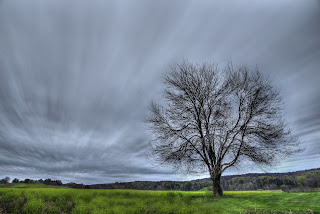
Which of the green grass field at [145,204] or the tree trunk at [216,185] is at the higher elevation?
the tree trunk at [216,185]

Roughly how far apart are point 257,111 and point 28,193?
2169cm

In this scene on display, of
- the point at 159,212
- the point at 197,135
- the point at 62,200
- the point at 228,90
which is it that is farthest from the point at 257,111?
the point at 62,200

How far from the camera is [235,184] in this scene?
37.5 metres

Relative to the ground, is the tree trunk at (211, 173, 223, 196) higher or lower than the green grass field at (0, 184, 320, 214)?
higher

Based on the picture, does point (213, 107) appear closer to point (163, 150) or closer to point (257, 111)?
point (257, 111)

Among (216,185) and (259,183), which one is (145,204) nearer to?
(216,185)

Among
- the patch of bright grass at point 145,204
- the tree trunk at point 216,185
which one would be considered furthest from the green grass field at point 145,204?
the tree trunk at point 216,185

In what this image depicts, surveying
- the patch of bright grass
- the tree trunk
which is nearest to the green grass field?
the patch of bright grass

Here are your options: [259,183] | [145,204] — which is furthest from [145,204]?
[259,183]

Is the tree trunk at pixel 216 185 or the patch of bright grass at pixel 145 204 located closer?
the patch of bright grass at pixel 145 204

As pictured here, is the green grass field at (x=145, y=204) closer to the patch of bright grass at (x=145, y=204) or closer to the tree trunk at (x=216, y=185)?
the patch of bright grass at (x=145, y=204)

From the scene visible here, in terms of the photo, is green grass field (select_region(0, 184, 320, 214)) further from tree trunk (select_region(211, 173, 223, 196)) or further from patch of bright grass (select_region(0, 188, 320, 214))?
tree trunk (select_region(211, 173, 223, 196))

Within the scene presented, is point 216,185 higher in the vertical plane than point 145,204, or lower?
higher

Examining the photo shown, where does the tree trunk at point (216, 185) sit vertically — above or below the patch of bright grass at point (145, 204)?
above
